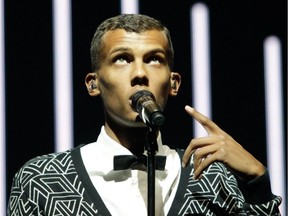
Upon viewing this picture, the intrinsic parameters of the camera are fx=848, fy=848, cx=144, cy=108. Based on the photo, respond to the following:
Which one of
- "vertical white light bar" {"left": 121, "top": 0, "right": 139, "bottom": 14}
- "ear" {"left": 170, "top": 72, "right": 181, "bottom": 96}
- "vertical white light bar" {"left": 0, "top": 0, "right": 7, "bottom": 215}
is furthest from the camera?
"vertical white light bar" {"left": 121, "top": 0, "right": 139, "bottom": 14}

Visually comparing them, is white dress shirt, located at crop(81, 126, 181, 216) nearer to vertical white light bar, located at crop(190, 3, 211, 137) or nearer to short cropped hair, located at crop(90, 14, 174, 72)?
short cropped hair, located at crop(90, 14, 174, 72)

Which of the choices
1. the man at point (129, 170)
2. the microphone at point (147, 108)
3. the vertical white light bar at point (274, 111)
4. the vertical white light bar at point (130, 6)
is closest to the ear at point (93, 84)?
the man at point (129, 170)

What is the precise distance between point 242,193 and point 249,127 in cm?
93

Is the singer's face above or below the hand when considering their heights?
above

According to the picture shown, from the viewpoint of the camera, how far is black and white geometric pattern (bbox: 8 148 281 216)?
1948 millimetres

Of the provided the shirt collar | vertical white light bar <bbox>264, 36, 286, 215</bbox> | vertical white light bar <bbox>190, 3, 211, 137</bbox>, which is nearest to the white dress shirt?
the shirt collar

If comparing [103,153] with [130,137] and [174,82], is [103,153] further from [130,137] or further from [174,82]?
[174,82]

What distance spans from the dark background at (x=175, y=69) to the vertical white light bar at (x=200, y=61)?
0.02 m

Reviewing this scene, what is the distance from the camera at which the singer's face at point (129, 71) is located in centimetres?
195

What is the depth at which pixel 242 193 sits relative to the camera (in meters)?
1.95

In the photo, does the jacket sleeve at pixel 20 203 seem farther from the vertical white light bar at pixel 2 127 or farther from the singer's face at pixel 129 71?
the vertical white light bar at pixel 2 127

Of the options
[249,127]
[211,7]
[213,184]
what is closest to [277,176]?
[249,127]

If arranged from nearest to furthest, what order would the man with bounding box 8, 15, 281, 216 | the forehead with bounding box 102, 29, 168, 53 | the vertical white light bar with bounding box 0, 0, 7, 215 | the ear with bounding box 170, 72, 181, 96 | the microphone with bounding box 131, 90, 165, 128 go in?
the microphone with bounding box 131, 90, 165, 128
the man with bounding box 8, 15, 281, 216
the forehead with bounding box 102, 29, 168, 53
the ear with bounding box 170, 72, 181, 96
the vertical white light bar with bounding box 0, 0, 7, 215

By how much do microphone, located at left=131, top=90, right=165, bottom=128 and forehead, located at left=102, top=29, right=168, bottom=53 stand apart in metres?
0.21
